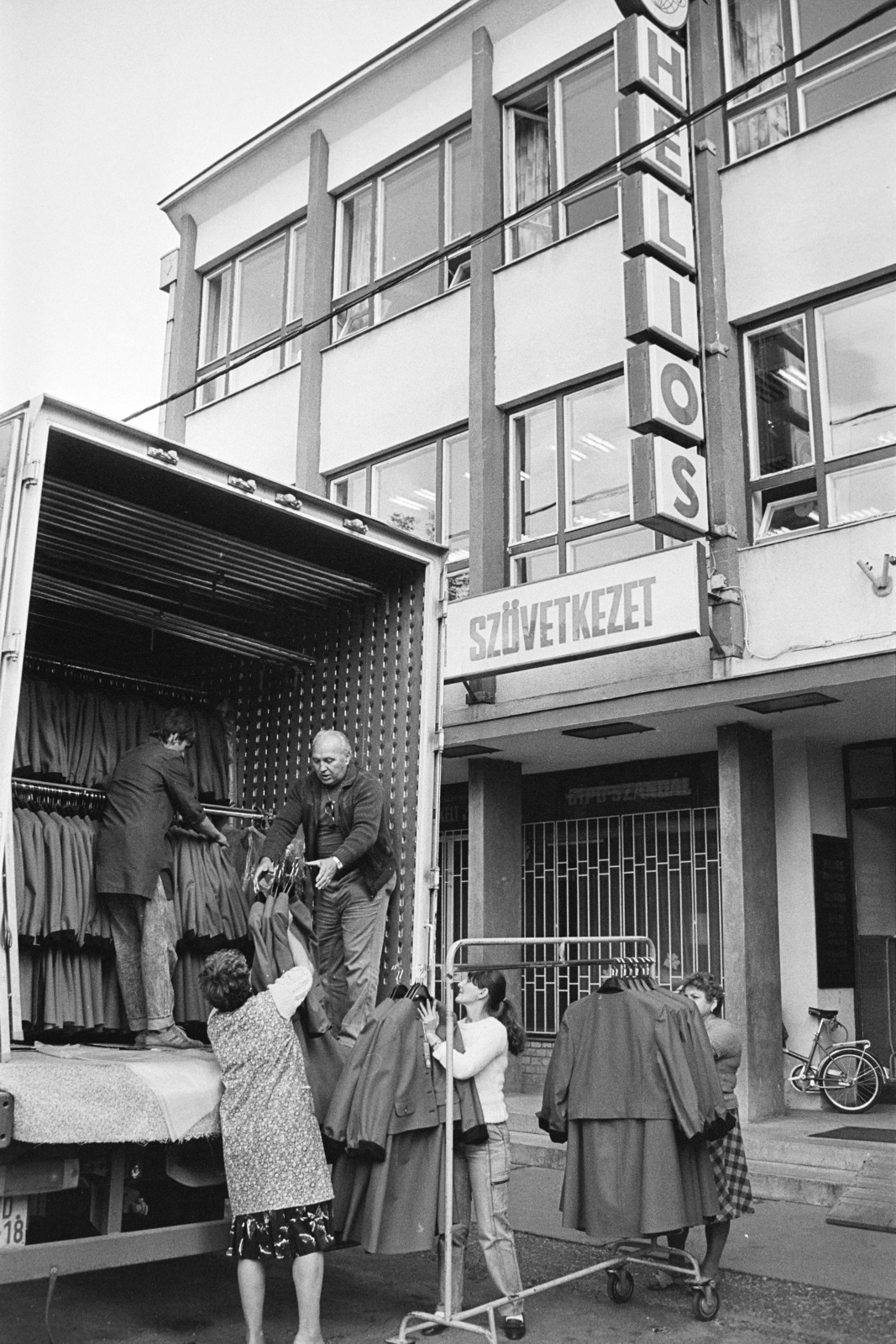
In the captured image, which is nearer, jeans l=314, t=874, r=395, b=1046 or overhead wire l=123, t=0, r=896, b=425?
jeans l=314, t=874, r=395, b=1046

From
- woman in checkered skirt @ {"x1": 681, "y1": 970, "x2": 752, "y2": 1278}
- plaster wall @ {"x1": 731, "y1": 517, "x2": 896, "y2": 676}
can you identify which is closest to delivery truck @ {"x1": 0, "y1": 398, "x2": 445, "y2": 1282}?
woman in checkered skirt @ {"x1": 681, "y1": 970, "x2": 752, "y2": 1278}

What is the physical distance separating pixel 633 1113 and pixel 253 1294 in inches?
78.2

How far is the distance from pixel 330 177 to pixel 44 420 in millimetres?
12616

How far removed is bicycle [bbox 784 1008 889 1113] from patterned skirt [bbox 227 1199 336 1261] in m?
7.86

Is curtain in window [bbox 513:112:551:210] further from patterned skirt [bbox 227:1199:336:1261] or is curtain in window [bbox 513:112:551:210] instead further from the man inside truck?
patterned skirt [bbox 227:1199:336:1261]

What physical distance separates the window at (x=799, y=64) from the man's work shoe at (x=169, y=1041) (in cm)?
1023

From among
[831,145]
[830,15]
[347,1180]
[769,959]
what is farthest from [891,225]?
[347,1180]

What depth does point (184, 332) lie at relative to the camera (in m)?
18.6

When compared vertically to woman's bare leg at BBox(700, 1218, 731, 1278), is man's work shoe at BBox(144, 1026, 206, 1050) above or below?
above

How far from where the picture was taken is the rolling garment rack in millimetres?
5840

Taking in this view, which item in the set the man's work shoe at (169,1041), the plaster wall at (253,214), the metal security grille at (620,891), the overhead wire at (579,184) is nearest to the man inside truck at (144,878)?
the man's work shoe at (169,1041)

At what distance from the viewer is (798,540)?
11375mm

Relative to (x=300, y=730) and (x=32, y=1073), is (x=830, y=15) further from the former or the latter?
(x=32, y=1073)

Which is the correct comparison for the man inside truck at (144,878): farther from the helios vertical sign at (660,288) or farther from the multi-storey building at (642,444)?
the helios vertical sign at (660,288)
